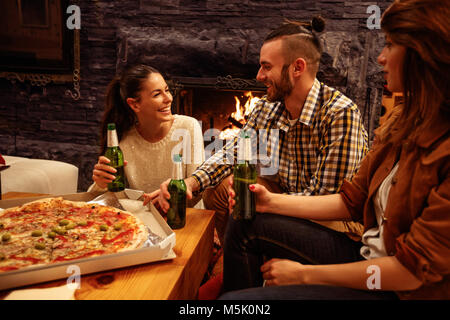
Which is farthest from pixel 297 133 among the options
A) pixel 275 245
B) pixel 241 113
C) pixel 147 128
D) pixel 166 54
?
pixel 166 54

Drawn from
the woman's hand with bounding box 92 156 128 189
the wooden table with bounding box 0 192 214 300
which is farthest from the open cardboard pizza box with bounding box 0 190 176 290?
the woman's hand with bounding box 92 156 128 189

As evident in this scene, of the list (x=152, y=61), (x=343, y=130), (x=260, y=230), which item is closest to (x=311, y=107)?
(x=343, y=130)

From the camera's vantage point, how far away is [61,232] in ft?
3.20

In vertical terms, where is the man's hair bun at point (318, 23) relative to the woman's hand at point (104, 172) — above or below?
above

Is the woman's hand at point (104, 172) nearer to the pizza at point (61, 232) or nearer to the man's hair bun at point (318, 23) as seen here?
the pizza at point (61, 232)

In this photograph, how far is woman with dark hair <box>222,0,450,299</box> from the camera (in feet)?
2.42

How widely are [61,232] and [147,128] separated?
3.25ft

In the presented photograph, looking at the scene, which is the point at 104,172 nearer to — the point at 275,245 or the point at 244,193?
the point at 244,193

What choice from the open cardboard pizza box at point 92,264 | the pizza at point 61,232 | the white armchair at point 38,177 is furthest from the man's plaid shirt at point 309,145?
the white armchair at point 38,177

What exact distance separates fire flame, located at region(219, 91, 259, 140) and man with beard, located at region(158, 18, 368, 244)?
1.04m

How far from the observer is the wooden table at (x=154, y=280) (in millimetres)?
796

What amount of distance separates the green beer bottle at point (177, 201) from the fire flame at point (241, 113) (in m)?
1.82

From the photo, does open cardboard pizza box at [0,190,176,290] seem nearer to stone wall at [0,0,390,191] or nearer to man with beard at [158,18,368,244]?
man with beard at [158,18,368,244]

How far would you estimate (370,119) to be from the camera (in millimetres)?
2578
